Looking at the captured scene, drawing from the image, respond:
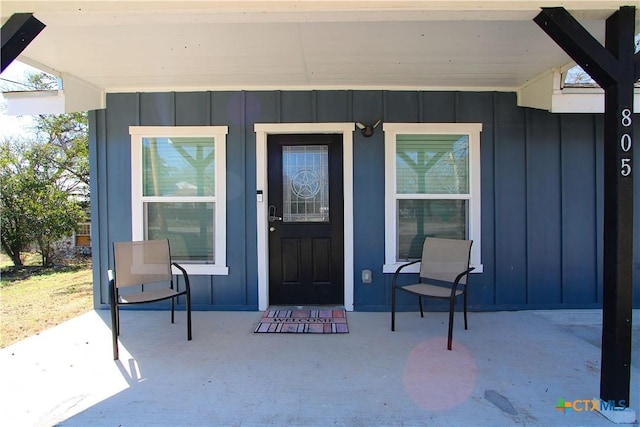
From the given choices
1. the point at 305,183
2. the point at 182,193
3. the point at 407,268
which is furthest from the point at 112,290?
the point at 407,268

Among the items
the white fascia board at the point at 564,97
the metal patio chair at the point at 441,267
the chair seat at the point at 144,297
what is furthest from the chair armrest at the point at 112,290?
the white fascia board at the point at 564,97

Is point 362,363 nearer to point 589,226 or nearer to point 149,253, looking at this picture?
point 149,253

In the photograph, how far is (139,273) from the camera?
124 inches

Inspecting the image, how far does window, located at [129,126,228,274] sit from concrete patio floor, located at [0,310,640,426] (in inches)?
32.6

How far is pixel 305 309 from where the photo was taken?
150 inches

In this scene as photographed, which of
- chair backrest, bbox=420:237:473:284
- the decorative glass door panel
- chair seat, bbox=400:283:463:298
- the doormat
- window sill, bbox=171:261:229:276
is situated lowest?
the doormat

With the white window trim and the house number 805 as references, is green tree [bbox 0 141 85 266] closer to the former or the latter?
the white window trim

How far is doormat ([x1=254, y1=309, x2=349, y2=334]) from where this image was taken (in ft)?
10.5

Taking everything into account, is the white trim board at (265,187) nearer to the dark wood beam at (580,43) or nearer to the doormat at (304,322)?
the doormat at (304,322)

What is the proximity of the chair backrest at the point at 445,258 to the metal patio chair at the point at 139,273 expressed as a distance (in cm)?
229

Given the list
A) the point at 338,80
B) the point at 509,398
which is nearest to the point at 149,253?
the point at 338,80

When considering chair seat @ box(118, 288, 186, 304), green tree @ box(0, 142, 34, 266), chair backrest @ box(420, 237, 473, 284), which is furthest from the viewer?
green tree @ box(0, 142, 34, 266)

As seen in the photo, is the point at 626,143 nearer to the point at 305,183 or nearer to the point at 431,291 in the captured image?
the point at 431,291
